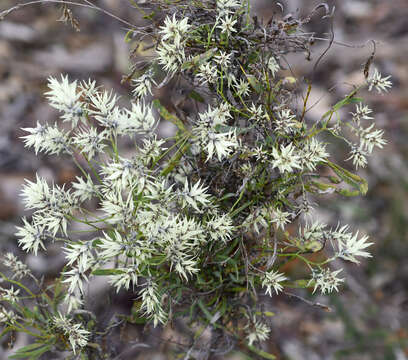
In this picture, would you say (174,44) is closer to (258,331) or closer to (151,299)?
(151,299)

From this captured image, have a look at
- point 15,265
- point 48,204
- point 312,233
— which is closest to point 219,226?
point 312,233

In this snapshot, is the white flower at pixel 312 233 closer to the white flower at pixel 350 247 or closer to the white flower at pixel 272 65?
the white flower at pixel 350 247

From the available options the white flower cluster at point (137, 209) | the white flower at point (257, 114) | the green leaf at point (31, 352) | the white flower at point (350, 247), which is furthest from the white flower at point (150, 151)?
the green leaf at point (31, 352)

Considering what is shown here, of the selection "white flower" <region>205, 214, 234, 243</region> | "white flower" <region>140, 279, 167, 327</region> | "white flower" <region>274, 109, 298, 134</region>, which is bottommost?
"white flower" <region>140, 279, 167, 327</region>

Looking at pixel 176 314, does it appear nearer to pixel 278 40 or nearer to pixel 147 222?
pixel 147 222

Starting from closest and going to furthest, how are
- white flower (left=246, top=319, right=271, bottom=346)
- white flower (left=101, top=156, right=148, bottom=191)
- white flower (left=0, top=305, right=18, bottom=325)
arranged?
white flower (left=101, top=156, right=148, bottom=191) < white flower (left=0, top=305, right=18, bottom=325) < white flower (left=246, top=319, right=271, bottom=346)

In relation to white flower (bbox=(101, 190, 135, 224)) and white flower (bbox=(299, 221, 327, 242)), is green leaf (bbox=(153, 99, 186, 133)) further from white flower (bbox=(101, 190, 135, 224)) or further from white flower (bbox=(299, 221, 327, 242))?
white flower (bbox=(299, 221, 327, 242))

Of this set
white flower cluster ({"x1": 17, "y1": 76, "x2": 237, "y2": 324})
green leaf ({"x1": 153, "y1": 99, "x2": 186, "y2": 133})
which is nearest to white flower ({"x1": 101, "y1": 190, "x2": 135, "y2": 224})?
white flower cluster ({"x1": 17, "y1": 76, "x2": 237, "y2": 324})

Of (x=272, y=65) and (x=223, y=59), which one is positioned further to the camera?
(x=272, y=65)

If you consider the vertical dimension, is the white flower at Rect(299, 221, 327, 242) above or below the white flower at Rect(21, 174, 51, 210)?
below

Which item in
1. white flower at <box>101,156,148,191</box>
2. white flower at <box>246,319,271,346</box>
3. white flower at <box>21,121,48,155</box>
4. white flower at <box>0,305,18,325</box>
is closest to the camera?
white flower at <box>101,156,148,191</box>

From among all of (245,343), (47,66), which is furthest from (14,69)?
(245,343)
